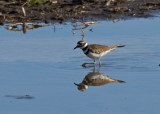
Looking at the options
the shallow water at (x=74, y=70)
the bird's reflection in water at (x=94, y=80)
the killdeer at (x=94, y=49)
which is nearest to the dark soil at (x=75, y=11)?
the shallow water at (x=74, y=70)

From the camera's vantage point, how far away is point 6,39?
→ 13672 mm

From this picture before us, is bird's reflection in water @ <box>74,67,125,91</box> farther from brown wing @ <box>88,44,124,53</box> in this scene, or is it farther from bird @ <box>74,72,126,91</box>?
brown wing @ <box>88,44,124,53</box>

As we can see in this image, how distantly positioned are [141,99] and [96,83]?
141cm

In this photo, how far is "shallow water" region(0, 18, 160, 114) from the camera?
8742 millimetres

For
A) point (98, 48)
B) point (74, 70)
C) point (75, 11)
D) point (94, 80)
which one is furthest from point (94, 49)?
point (75, 11)

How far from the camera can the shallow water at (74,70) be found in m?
8.74

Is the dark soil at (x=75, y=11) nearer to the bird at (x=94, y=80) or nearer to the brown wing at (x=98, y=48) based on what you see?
the brown wing at (x=98, y=48)

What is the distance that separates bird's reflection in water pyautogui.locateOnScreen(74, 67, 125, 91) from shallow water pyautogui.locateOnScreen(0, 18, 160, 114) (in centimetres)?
10

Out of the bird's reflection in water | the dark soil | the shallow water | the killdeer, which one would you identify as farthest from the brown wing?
the dark soil

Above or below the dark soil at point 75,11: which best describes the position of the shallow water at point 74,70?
below

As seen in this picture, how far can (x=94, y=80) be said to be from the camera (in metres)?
10.5

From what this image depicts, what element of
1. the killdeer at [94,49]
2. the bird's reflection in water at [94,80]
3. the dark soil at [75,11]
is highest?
the dark soil at [75,11]

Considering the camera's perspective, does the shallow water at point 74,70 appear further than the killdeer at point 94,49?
No

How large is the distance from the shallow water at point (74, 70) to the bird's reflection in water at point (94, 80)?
103 mm
